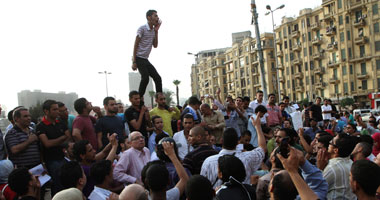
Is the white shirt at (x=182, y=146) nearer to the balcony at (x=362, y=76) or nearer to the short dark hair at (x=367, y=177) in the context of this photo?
the short dark hair at (x=367, y=177)

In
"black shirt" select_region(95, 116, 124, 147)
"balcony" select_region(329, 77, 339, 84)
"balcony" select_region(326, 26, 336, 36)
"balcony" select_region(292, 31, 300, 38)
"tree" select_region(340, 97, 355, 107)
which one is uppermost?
"balcony" select_region(292, 31, 300, 38)

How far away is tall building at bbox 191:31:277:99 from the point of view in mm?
77250

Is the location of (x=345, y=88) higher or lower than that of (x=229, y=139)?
higher

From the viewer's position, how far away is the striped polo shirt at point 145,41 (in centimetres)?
844

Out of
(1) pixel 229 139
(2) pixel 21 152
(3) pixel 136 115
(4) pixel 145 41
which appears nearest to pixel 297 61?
(4) pixel 145 41

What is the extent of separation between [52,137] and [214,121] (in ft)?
13.1

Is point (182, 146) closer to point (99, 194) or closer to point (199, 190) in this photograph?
point (99, 194)

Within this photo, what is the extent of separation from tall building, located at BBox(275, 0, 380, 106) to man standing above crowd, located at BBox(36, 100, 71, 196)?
57681 millimetres

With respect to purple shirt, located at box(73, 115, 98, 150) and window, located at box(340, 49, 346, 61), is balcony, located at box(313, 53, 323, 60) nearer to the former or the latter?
window, located at box(340, 49, 346, 61)

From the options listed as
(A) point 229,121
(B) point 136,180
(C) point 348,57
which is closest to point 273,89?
(C) point 348,57

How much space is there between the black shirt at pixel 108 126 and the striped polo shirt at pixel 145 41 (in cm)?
Answer: 235

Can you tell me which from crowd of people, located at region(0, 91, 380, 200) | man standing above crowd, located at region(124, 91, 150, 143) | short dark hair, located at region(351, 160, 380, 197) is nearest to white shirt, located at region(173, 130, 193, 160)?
crowd of people, located at region(0, 91, 380, 200)

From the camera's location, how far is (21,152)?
5469 millimetres

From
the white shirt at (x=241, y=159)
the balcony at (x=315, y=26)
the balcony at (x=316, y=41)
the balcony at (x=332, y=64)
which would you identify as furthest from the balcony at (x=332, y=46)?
the white shirt at (x=241, y=159)
